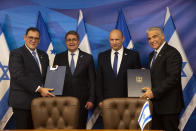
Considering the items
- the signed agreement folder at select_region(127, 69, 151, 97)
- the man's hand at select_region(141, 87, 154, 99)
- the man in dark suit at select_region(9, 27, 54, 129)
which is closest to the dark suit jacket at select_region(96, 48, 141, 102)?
the signed agreement folder at select_region(127, 69, 151, 97)

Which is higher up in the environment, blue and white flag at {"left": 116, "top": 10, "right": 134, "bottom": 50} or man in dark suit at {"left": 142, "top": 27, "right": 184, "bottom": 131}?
Result: blue and white flag at {"left": 116, "top": 10, "right": 134, "bottom": 50}

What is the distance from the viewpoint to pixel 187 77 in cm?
423

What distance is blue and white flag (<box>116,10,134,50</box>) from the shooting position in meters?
4.40

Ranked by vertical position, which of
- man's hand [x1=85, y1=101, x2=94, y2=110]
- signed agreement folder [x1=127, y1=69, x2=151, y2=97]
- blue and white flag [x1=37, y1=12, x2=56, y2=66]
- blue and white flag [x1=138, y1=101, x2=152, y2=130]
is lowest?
man's hand [x1=85, y1=101, x2=94, y2=110]

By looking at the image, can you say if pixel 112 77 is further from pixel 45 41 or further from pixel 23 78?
pixel 45 41

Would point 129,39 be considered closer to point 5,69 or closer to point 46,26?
point 46,26

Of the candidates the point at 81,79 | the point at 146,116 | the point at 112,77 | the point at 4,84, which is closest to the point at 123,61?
the point at 112,77

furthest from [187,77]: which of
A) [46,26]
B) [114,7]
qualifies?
[46,26]

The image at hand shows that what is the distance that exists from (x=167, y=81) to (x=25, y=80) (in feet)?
6.43

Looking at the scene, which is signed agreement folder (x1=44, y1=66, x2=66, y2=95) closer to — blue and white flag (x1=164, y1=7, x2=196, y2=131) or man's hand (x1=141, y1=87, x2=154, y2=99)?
man's hand (x1=141, y1=87, x2=154, y2=99)

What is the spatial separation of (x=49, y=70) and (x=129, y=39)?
5.44 ft

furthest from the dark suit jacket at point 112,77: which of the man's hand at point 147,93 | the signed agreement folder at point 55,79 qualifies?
the signed agreement folder at point 55,79

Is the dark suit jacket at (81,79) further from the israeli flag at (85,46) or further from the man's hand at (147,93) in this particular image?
the man's hand at (147,93)

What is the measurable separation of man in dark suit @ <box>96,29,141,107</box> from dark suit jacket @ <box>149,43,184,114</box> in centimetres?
45
